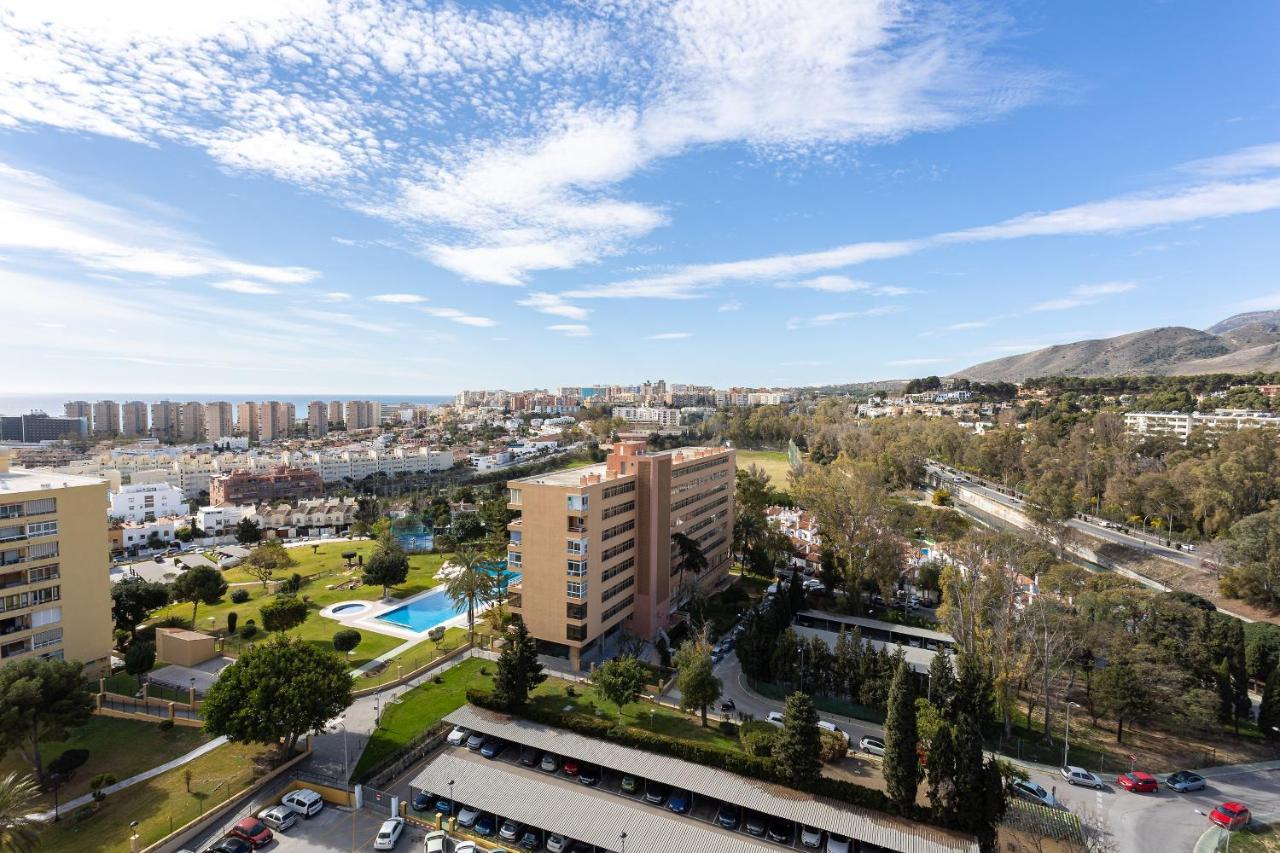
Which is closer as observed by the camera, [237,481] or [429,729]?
[429,729]

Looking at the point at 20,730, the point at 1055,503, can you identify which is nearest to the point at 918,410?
the point at 1055,503

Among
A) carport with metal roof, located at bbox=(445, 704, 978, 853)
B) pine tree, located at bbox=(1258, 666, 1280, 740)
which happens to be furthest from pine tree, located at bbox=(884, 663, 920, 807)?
pine tree, located at bbox=(1258, 666, 1280, 740)

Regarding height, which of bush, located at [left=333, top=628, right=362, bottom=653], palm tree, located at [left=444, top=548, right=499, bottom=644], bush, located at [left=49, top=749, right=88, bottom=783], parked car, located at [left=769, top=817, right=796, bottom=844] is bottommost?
parked car, located at [left=769, top=817, right=796, bottom=844]

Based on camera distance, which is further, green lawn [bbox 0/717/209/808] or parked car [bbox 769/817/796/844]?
green lawn [bbox 0/717/209/808]

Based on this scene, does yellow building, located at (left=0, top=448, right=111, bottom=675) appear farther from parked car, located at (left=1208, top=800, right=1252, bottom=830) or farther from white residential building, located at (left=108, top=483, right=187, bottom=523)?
white residential building, located at (left=108, top=483, right=187, bottom=523)

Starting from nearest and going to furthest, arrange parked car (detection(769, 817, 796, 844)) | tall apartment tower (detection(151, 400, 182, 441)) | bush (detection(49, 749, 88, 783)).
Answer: parked car (detection(769, 817, 796, 844)) → bush (detection(49, 749, 88, 783)) → tall apartment tower (detection(151, 400, 182, 441))

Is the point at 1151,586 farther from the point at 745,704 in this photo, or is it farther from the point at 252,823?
the point at 252,823

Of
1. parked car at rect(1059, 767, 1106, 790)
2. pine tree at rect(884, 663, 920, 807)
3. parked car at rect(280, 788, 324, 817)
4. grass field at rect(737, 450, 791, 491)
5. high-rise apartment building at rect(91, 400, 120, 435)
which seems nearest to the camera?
pine tree at rect(884, 663, 920, 807)

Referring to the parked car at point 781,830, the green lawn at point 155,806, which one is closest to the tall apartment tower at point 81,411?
the green lawn at point 155,806

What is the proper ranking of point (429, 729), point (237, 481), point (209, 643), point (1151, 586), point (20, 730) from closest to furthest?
point (20, 730) → point (429, 729) → point (209, 643) → point (1151, 586) → point (237, 481)
